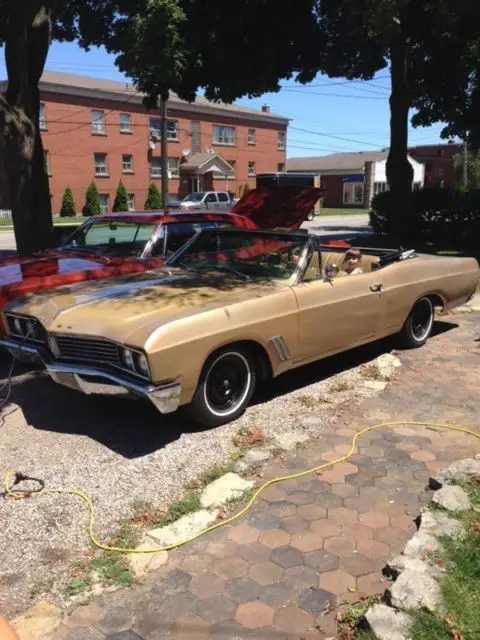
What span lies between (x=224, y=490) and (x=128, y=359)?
42.7 inches

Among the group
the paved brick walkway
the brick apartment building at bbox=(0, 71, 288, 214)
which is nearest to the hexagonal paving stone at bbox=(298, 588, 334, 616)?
the paved brick walkway

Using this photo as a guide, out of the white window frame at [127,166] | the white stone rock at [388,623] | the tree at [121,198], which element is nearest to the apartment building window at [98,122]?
the white window frame at [127,166]

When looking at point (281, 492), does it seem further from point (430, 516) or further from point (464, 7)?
point (464, 7)

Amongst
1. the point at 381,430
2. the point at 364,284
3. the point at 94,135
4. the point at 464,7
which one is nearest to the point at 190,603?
the point at 381,430

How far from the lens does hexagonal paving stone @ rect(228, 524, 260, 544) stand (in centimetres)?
317

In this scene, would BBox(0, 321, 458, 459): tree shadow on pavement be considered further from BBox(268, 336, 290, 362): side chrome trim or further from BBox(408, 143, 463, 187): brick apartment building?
BBox(408, 143, 463, 187): brick apartment building

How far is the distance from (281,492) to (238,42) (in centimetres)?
1208

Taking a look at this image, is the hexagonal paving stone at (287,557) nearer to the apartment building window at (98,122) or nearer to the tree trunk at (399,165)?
the tree trunk at (399,165)

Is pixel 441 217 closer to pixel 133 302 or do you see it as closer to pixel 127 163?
pixel 133 302

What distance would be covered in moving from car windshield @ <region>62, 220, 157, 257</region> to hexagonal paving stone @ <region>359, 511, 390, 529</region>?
438 cm

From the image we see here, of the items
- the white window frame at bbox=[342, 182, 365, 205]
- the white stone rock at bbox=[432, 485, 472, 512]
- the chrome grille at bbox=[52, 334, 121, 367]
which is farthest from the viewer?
the white window frame at bbox=[342, 182, 365, 205]

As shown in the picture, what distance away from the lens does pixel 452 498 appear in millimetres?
3320

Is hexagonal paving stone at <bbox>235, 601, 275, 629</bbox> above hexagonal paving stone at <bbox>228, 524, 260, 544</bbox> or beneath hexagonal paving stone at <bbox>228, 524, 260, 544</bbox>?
beneath

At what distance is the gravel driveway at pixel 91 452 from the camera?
3.05 m
